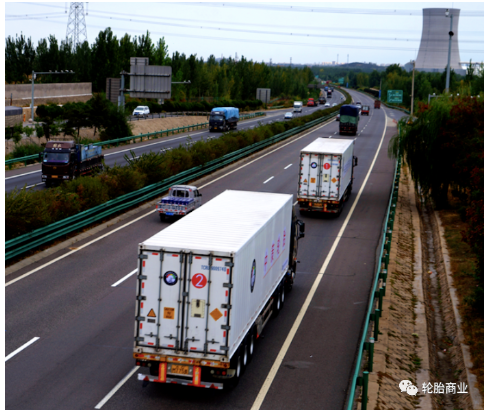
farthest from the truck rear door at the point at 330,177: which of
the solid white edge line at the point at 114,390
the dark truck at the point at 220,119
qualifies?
the dark truck at the point at 220,119

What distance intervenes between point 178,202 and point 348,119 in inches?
1845

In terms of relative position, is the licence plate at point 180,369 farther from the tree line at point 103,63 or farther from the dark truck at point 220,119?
the tree line at point 103,63

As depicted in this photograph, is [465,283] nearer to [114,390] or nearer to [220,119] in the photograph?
[114,390]

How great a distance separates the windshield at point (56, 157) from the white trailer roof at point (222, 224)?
21.0m

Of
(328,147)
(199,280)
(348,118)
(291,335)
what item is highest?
(348,118)

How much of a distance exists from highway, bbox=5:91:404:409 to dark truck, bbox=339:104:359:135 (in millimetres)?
43031

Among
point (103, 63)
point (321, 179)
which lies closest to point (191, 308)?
point (321, 179)

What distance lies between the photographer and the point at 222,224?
14859mm

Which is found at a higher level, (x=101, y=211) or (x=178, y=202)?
(x=178, y=202)

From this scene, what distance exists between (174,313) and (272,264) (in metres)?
4.78

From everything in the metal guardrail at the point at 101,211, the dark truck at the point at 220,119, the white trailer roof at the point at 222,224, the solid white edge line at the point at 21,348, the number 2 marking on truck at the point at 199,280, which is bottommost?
the solid white edge line at the point at 21,348

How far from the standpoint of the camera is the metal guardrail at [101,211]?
23325 millimetres

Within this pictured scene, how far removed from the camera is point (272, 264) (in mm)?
16672

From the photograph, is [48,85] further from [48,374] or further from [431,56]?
[431,56]
